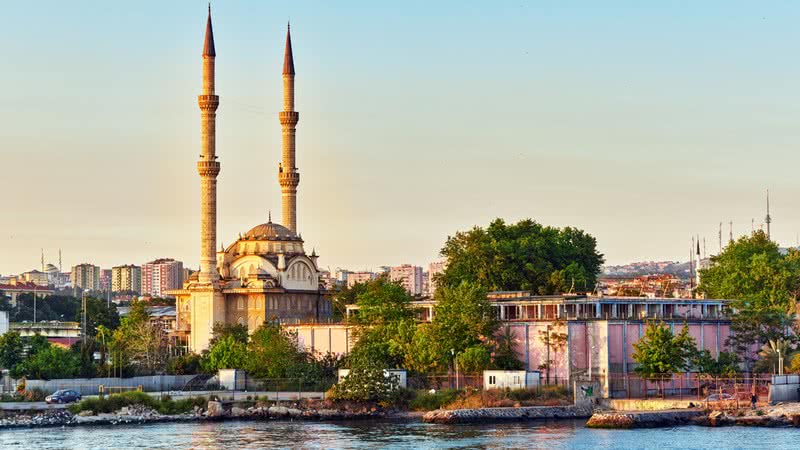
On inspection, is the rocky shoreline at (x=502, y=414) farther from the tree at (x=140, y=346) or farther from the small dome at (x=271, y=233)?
the small dome at (x=271, y=233)

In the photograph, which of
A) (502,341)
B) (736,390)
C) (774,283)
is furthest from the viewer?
(774,283)

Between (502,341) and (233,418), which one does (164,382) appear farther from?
(502,341)

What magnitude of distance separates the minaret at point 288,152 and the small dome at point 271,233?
2.23m

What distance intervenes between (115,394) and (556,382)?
17.6 m

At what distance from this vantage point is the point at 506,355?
191ft

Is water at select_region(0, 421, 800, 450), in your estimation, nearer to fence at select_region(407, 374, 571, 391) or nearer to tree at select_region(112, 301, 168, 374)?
fence at select_region(407, 374, 571, 391)

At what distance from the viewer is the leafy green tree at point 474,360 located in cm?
5731

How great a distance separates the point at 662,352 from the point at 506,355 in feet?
22.1

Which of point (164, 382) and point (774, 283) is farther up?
point (774, 283)

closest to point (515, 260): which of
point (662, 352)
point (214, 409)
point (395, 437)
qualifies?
point (662, 352)

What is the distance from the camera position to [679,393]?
182 ft

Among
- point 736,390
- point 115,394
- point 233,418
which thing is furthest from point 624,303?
point 115,394

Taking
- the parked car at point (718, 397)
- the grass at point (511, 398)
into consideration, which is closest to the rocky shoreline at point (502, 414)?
the grass at point (511, 398)

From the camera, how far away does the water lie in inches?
1730
